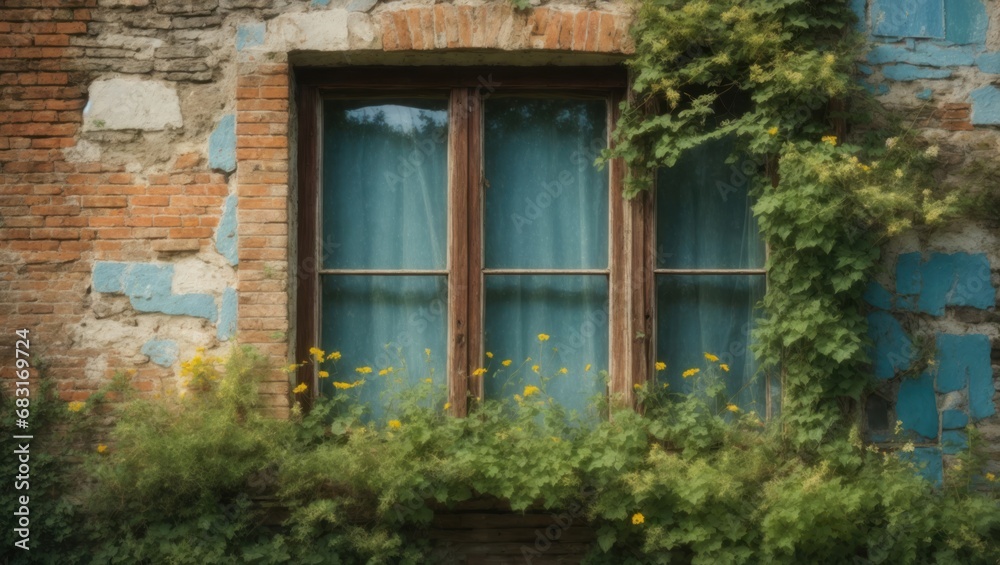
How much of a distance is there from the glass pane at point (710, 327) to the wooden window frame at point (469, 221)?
129mm

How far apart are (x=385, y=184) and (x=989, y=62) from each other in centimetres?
322

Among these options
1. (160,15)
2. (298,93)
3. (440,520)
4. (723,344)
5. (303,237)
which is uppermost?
(160,15)

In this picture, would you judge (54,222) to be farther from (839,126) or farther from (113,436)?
(839,126)

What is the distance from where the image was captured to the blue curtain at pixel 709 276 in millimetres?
4582

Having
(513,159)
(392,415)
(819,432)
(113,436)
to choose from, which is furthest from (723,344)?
(113,436)

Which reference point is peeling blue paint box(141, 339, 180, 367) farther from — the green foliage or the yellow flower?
the yellow flower

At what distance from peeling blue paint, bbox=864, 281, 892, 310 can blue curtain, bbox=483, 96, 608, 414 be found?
1338 millimetres

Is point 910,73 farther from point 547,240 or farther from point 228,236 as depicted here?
point 228,236

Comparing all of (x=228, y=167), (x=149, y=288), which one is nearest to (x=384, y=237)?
(x=228, y=167)

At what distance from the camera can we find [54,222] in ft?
14.3

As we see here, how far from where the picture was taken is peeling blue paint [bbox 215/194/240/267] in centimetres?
438

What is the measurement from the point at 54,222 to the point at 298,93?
1.40 metres

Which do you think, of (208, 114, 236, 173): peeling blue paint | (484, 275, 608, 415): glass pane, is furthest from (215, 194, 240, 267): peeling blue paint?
(484, 275, 608, 415): glass pane

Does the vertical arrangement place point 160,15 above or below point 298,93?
above
